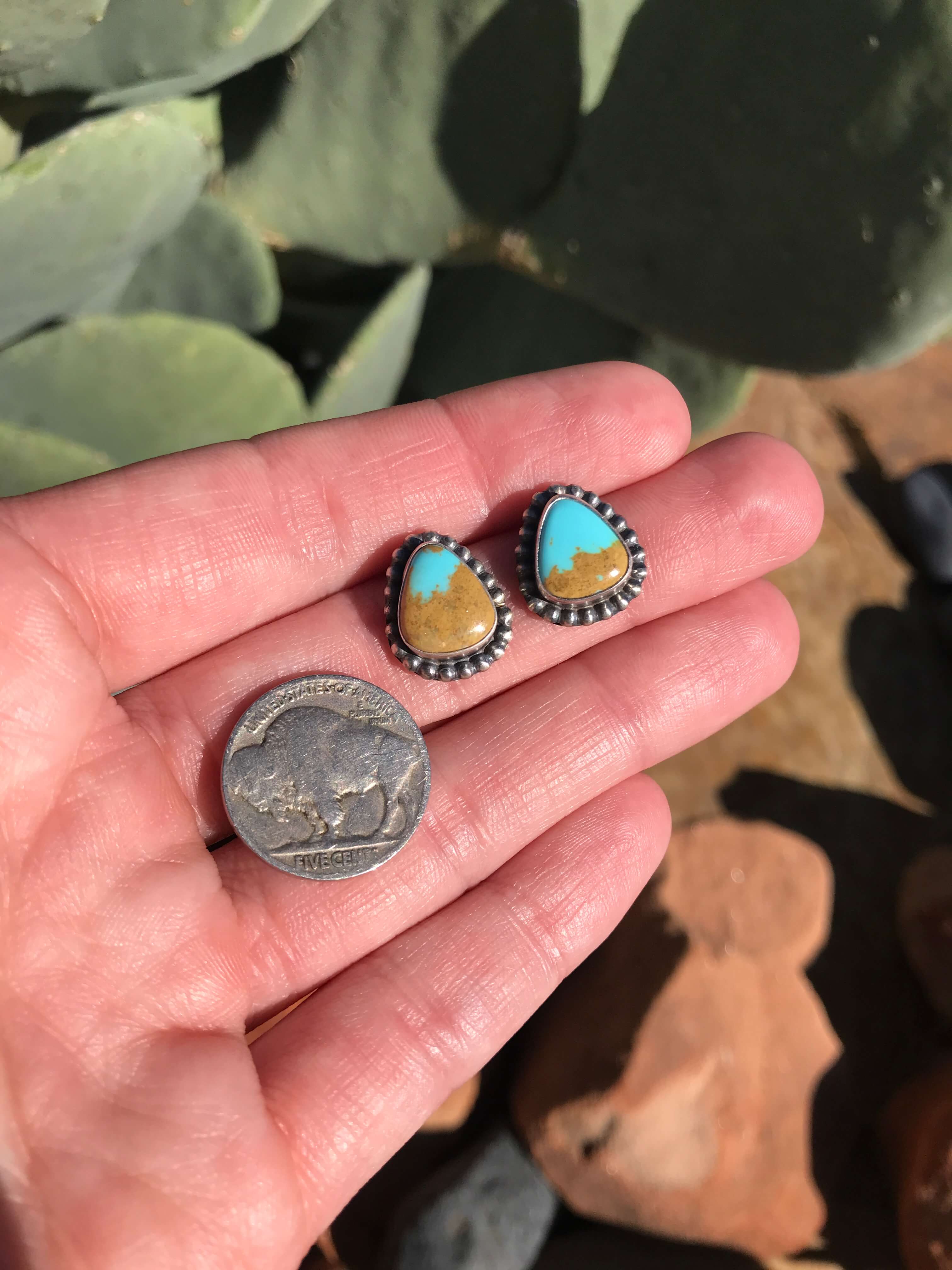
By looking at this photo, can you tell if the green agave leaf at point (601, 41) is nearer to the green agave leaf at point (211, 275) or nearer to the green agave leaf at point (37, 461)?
the green agave leaf at point (211, 275)

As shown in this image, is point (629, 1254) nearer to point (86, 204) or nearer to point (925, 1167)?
point (925, 1167)

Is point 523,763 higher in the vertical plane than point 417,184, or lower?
lower

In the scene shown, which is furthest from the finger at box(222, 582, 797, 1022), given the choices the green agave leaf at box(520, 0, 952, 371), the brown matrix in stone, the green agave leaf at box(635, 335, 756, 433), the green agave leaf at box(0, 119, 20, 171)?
the green agave leaf at box(0, 119, 20, 171)

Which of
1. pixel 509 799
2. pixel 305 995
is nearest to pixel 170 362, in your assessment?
pixel 509 799

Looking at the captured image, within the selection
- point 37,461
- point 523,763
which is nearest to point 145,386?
point 37,461

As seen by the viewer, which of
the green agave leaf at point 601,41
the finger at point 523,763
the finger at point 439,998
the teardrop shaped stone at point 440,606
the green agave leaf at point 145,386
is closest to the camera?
the finger at point 439,998

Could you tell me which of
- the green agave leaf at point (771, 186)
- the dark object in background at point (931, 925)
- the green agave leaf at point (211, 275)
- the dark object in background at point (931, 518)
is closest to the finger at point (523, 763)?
the green agave leaf at point (771, 186)

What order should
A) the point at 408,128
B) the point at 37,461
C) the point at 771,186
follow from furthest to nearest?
1. the point at 408,128
2. the point at 771,186
3. the point at 37,461

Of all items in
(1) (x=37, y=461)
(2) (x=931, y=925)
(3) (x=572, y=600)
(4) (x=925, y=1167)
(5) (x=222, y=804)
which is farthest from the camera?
(2) (x=931, y=925)
